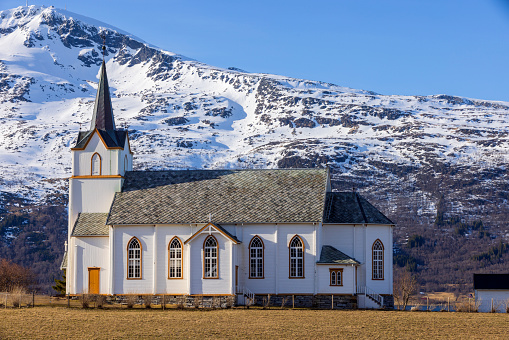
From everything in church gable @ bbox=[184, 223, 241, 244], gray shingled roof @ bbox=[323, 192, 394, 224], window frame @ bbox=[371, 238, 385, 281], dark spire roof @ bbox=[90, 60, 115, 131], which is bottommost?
window frame @ bbox=[371, 238, 385, 281]

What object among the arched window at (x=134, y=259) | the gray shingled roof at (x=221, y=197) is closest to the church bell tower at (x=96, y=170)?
the gray shingled roof at (x=221, y=197)

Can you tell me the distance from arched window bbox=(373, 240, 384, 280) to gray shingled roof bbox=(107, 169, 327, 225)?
5808mm

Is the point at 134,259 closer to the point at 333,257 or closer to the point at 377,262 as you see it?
the point at 333,257

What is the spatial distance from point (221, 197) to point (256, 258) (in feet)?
20.2

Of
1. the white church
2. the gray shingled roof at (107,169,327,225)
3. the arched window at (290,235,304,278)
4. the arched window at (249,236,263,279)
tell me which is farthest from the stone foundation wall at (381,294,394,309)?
the arched window at (249,236,263,279)

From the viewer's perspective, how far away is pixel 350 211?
6481 centimetres

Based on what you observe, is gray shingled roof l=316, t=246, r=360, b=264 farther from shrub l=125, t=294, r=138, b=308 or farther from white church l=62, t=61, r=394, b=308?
shrub l=125, t=294, r=138, b=308

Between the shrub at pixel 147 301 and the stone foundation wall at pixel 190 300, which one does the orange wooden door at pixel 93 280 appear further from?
the shrub at pixel 147 301

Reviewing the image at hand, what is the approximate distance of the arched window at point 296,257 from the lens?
6162cm

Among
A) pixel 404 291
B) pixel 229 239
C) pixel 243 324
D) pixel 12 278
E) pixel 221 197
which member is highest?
pixel 221 197

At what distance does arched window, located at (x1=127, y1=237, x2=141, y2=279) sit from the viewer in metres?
63.1

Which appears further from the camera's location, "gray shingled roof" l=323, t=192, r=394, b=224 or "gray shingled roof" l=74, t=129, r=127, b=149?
"gray shingled roof" l=74, t=129, r=127, b=149

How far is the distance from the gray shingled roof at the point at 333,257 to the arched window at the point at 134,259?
14.1 meters

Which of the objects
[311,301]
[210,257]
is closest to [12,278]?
[210,257]
